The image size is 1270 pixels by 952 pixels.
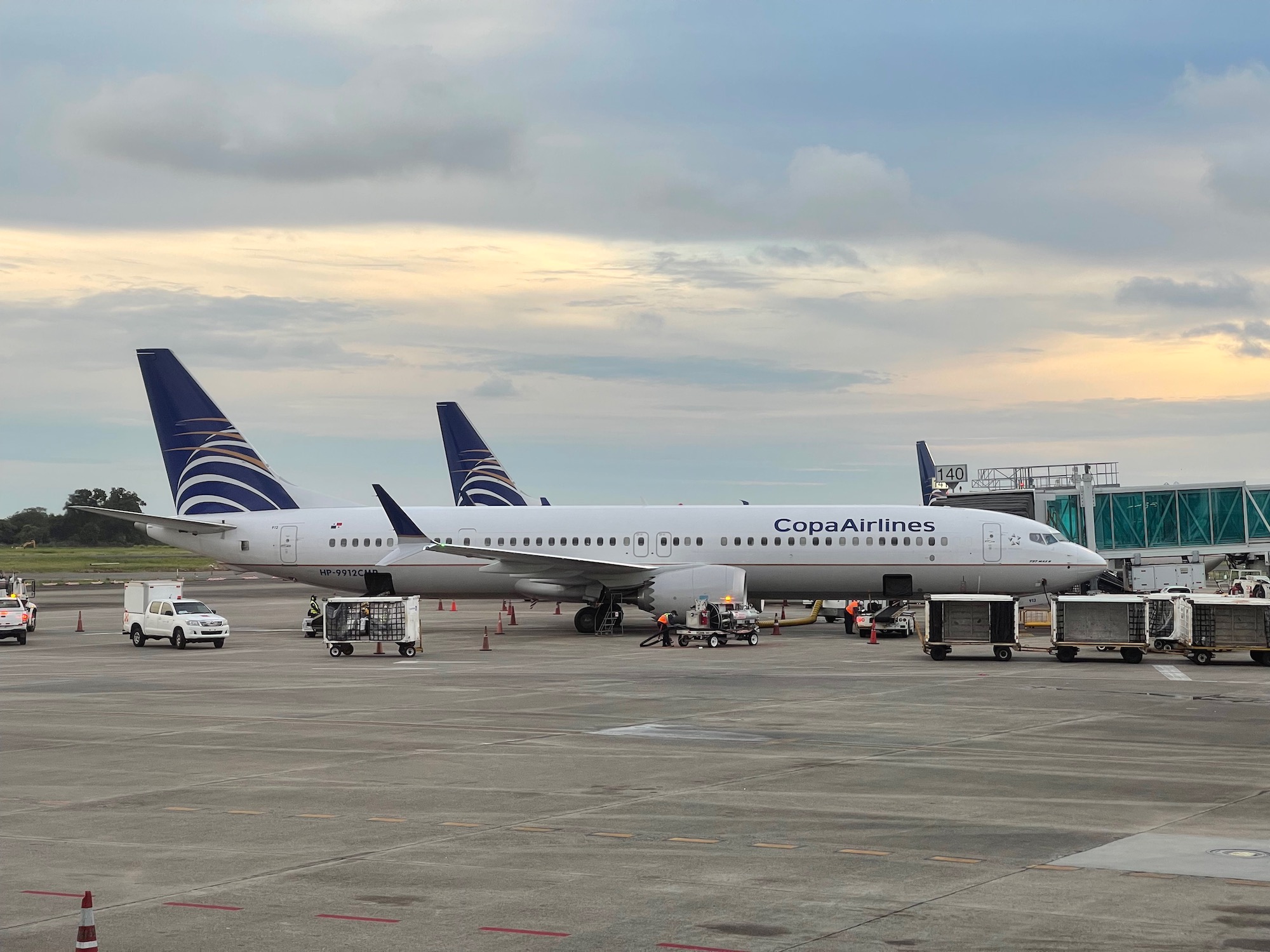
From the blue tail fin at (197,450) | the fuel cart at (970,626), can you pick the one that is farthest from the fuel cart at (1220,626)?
the blue tail fin at (197,450)

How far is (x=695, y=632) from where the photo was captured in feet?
148

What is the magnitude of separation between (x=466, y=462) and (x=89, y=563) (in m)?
100

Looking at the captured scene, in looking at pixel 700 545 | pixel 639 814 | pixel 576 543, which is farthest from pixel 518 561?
pixel 639 814

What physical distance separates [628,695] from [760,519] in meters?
22.5

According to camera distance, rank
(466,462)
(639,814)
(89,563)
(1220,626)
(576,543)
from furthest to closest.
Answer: (89,563) < (466,462) < (576,543) < (1220,626) < (639,814)

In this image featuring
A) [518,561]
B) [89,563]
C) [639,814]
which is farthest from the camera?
[89,563]

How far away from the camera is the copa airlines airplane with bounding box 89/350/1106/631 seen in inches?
1951

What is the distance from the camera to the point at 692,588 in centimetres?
4922

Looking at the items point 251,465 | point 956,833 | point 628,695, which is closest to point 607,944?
point 956,833

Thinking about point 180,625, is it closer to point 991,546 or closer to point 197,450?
point 197,450

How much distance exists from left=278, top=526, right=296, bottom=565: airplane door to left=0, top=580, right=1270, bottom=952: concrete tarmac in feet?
69.5

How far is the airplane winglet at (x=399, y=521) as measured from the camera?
158 ft

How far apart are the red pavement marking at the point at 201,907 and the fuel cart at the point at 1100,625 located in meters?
31.2

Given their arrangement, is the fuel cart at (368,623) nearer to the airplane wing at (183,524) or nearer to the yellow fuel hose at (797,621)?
the airplane wing at (183,524)
